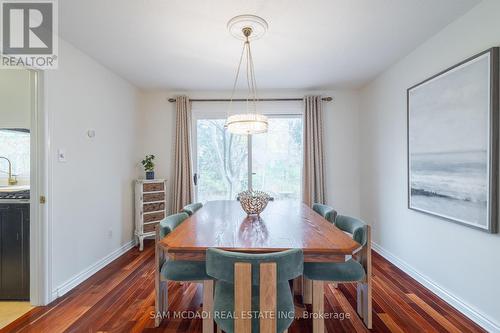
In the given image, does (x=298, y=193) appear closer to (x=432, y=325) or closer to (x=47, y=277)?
(x=432, y=325)

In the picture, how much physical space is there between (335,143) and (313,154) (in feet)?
1.59

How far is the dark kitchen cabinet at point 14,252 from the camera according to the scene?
2.26 meters

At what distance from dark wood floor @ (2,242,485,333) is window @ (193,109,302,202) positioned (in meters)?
1.74

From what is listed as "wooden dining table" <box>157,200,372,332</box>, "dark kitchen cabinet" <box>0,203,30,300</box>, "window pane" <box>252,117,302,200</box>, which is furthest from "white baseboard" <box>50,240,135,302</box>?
"window pane" <box>252,117,302,200</box>

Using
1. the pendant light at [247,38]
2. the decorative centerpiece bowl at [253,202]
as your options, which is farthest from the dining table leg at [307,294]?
the pendant light at [247,38]

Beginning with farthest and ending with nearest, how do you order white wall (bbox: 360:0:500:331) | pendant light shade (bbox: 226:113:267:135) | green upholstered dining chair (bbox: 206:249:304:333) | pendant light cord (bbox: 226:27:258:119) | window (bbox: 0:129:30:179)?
1. window (bbox: 0:129:30:179)
2. pendant light cord (bbox: 226:27:258:119)
3. pendant light shade (bbox: 226:113:267:135)
4. white wall (bbox: 360:0:500:331)
5. green upholstered dining chair (bbox: 206:249:304:333)

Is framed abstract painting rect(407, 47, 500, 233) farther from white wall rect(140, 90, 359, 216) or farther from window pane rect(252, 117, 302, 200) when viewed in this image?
window pane rect(252, 117, 302, 200)

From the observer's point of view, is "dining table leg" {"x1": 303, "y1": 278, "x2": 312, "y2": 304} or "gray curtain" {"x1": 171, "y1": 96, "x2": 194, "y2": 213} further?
"gray curtain" {"x1": 171, "y1": 96, "x2": 194, "y2": 213}

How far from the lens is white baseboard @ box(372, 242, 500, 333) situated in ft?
6.02

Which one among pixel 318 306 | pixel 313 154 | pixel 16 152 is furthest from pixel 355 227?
pixel 16 152

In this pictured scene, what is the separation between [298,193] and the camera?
4.12 m

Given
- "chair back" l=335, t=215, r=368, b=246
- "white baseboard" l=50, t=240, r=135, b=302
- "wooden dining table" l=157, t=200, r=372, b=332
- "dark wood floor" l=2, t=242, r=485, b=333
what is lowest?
"dark wood floor" l=2, t=242, r=485, b=333

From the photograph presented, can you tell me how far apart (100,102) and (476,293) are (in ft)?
13.9

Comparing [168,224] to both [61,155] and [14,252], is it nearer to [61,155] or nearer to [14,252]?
[61,155]
